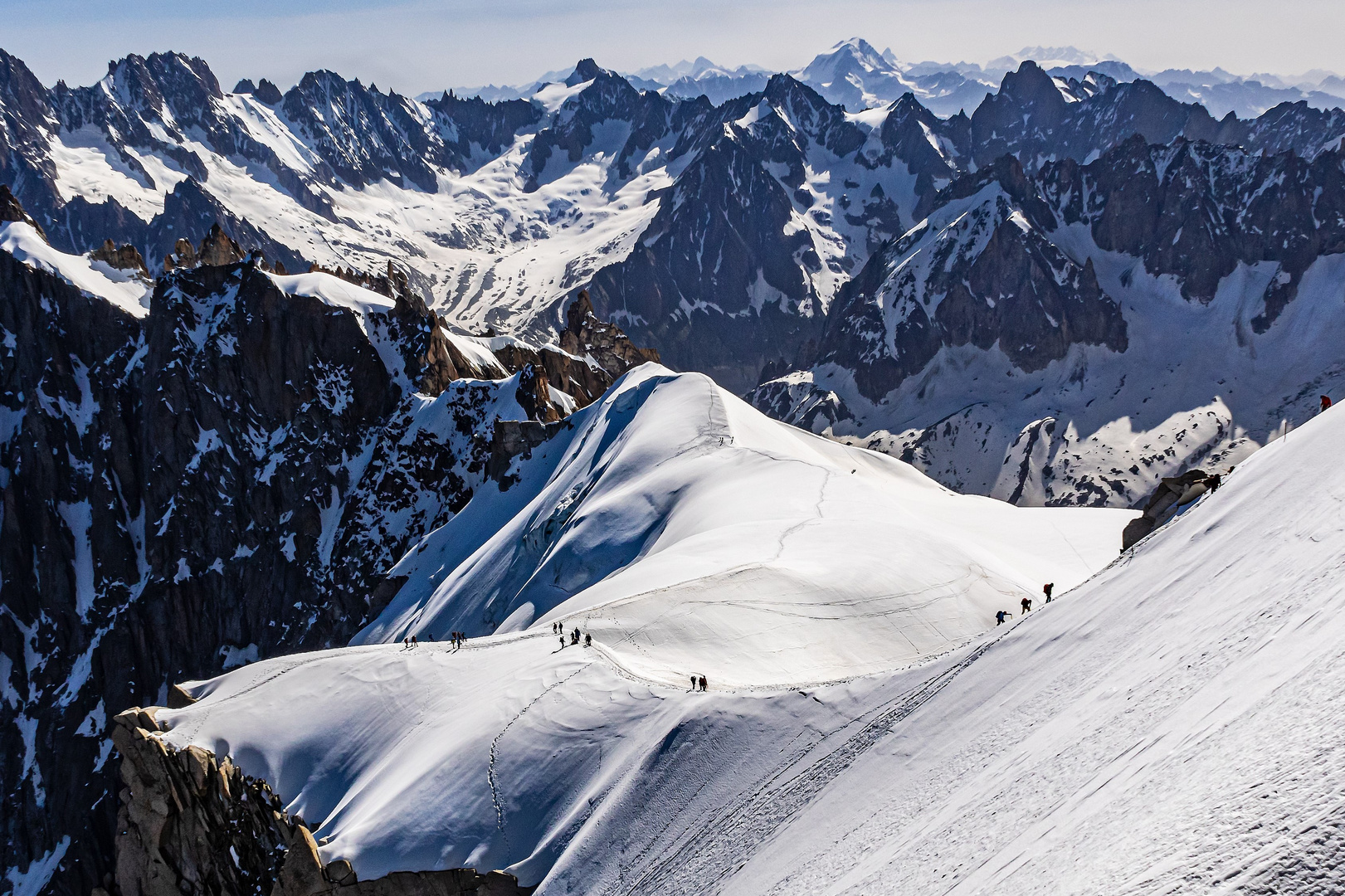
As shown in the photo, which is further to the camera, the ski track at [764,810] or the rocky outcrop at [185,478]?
the rocky outcrop at [185,478]

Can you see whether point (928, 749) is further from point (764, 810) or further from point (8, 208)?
point (8, 208)

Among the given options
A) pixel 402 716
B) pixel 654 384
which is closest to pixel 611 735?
pixel 402 716

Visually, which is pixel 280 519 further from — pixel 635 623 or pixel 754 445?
pixel 635 623

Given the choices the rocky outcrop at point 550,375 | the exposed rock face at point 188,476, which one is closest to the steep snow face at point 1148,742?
the rocky outcrop at point 550,375

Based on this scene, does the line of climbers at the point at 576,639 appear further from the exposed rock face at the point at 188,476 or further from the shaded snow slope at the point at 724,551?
the exposed rock face at the point at 188,476

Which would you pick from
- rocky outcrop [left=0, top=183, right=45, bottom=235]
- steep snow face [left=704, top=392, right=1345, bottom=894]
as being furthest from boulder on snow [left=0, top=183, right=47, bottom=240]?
steep snow face [left=704, top=392, right=1345, bottom=894]

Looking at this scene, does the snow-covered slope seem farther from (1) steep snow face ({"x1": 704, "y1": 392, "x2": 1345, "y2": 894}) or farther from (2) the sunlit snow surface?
(2) the sunlit snow surface
